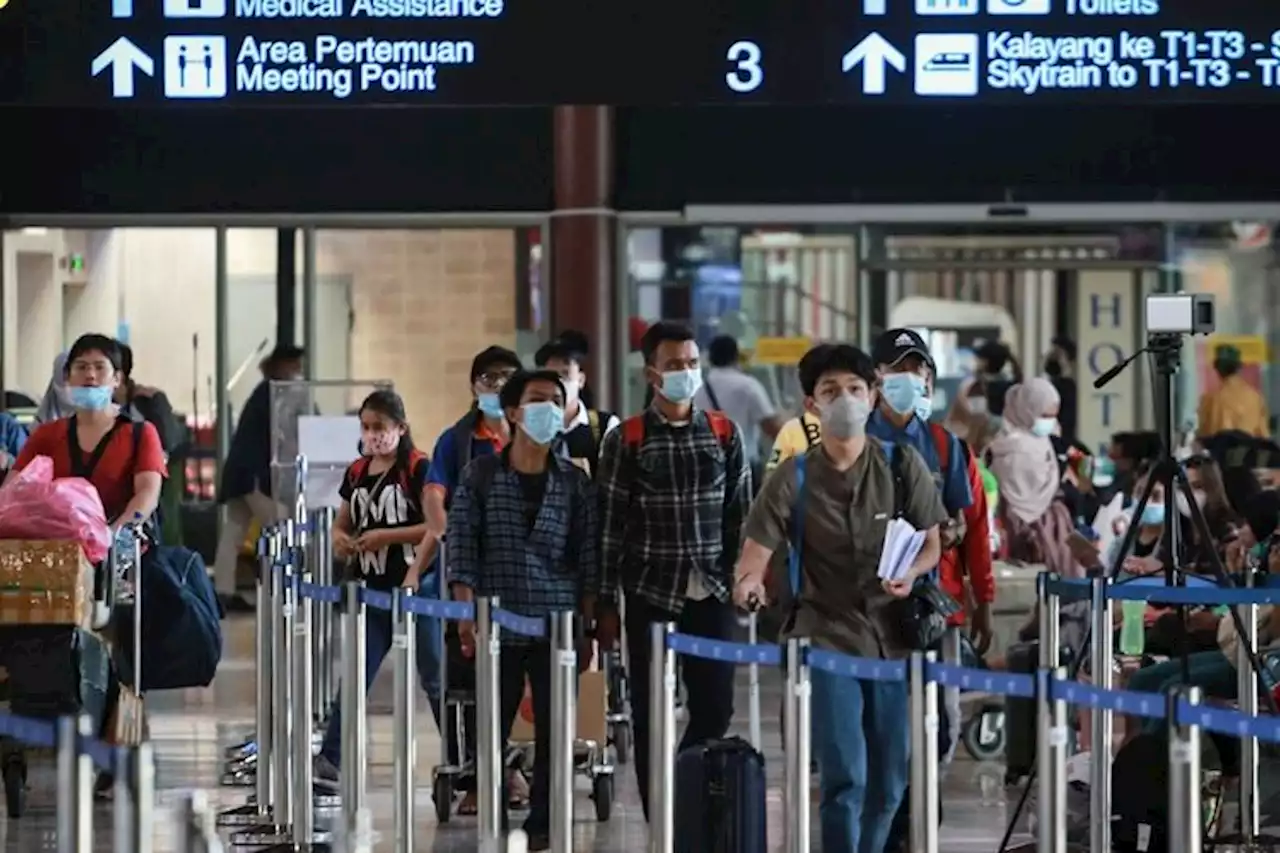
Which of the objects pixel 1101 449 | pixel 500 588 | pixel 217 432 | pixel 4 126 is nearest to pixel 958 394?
pixel 1101 449

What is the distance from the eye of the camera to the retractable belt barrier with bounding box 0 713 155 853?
248 inches

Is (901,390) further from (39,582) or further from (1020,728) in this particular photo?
(39,582)

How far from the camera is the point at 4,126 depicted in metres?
19.8

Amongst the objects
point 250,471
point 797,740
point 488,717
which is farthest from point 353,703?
point 250,471

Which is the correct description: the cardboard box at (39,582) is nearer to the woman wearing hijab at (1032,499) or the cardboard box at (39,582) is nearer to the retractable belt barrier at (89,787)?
the retractable belt barrier at (89,787)

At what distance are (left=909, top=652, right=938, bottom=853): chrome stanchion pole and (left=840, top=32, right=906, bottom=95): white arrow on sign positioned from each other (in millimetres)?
3943

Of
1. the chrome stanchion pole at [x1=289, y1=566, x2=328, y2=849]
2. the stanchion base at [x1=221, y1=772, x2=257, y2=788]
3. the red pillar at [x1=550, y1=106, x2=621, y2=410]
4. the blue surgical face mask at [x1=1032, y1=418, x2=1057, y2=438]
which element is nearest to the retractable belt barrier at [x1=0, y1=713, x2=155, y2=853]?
the chrome stanchion pole at [x1=289, y1=566, x2=328, y2=849]

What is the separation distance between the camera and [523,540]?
10.5m

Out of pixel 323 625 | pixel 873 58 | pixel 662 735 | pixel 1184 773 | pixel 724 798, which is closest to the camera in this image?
pixel 1184 773

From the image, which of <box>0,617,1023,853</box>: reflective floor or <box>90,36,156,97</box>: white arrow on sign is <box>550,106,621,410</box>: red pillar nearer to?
<box>0,617,1023,853</box>: reflective floor

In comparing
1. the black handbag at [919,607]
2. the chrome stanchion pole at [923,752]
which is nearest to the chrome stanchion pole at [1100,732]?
the black handbag at [919,607]

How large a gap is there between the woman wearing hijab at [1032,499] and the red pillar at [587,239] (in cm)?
513

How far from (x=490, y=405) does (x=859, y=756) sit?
11.3 ft

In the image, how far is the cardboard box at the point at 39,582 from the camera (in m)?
10.7
